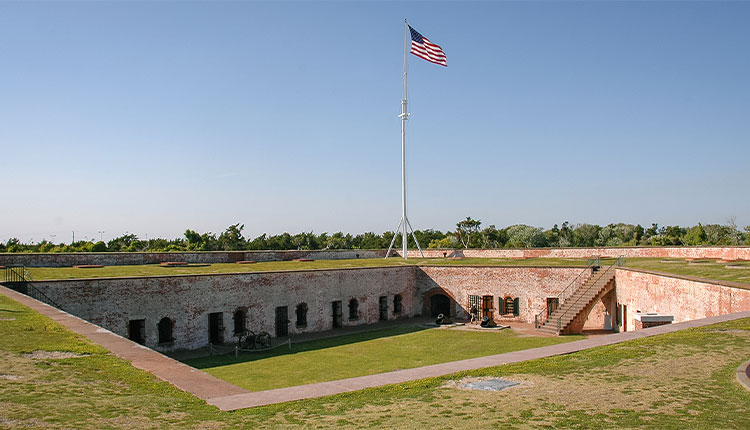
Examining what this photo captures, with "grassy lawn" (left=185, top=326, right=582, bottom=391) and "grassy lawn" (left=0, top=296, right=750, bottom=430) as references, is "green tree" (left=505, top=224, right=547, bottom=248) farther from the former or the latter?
"grassy lawn" (left=0, top=296, right=750, bottom=430)

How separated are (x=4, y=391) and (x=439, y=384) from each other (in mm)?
5292

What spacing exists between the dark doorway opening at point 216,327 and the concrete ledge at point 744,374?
1857 cm

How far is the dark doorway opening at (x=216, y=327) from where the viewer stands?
22.2m

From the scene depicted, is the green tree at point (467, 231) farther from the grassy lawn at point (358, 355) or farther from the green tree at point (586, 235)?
the grassy lawn at point (358, 355)

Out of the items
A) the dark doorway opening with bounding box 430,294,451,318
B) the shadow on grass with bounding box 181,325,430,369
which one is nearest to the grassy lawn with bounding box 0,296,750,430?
the shadow on grass with bounding box 181,325,430,369

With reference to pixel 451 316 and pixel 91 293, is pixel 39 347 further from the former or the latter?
pixel 451 316

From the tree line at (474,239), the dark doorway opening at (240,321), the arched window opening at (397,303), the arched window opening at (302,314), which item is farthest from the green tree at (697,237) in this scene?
the dark doorway opening at (240,321)

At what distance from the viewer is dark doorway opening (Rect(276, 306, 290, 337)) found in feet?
79.7

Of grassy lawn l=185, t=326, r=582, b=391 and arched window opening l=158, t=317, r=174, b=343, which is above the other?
arched window opening l=158, t=317, r=174, b=343

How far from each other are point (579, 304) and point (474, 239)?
4000 centimetres

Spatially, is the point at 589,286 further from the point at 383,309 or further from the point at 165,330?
the point at 165,330

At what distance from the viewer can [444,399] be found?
699 centimetres

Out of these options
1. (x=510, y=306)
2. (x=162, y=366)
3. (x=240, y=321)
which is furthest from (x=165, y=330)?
(x=510, y=306)

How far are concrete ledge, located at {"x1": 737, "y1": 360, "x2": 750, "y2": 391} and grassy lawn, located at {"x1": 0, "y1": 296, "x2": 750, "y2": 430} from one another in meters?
0.09
